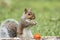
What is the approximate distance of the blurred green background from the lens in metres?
6.65

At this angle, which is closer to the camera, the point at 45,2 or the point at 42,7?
the point at 42,7

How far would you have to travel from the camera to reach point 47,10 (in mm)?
9766

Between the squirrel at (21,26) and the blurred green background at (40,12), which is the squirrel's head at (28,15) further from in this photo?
the blurred green background at (40,12)

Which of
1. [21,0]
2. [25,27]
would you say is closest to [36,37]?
[25,27]

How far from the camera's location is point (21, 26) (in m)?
5.64

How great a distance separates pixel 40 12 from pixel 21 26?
3.70m

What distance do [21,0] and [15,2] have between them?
559mm

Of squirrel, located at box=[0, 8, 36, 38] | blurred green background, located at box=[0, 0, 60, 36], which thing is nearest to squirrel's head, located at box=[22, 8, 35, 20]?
squirrel, located at box=[0, 8, 36, 38]

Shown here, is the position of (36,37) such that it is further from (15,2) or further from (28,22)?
(15,2)

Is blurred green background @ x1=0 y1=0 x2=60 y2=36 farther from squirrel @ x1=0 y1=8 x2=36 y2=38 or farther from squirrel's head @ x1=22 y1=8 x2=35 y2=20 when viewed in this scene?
squirrel's head @ x1=22 y1=8 x2=35 y2=20

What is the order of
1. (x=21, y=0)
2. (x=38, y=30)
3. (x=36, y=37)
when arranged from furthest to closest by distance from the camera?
(x=21, y=0), (x=38, y=30), (x=36, y=37)

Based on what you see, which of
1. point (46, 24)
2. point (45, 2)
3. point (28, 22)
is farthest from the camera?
point (45, 2)

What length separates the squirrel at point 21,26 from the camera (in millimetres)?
5598

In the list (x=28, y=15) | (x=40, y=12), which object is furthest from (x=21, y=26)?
(x=40, y=12)
